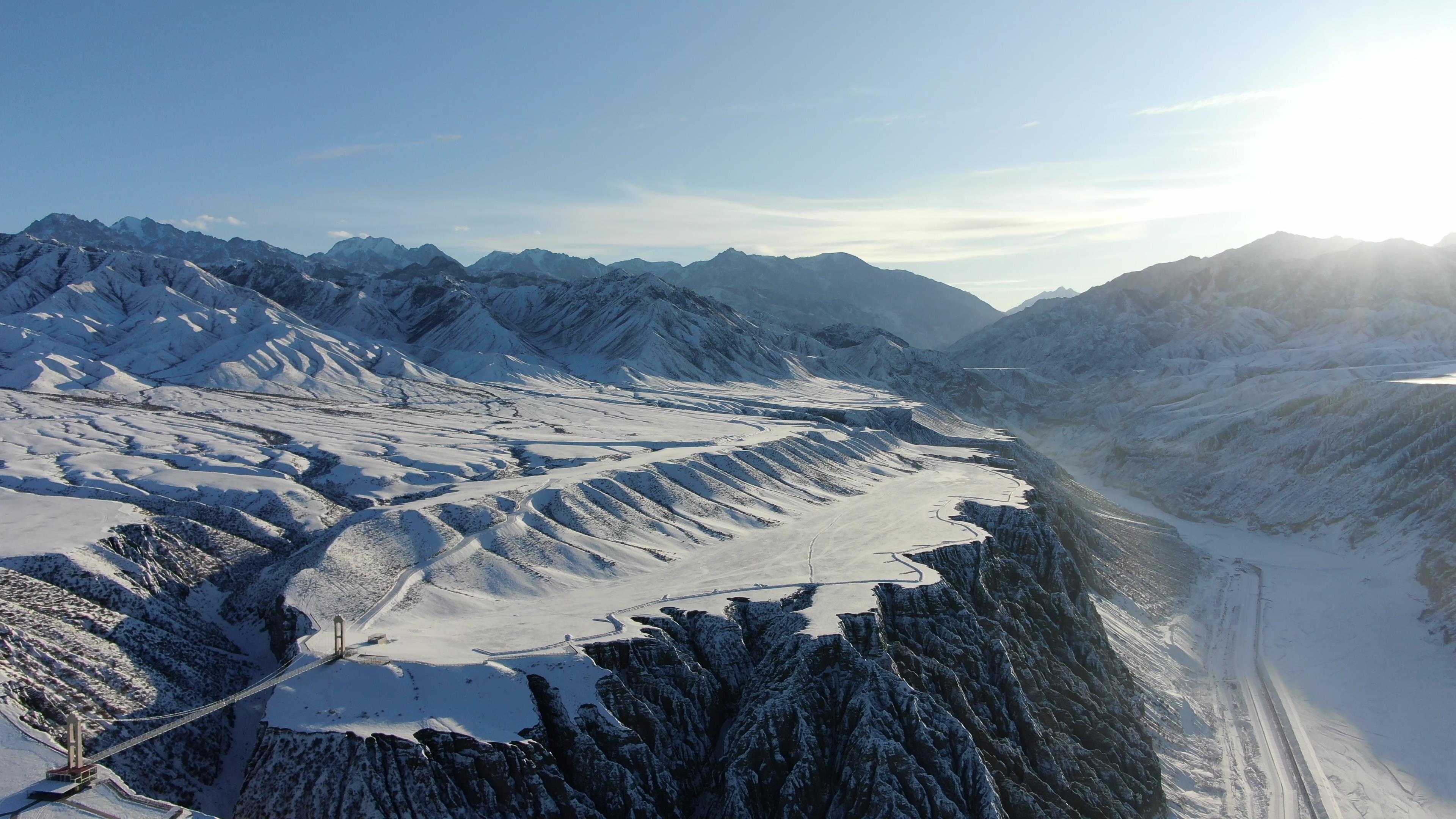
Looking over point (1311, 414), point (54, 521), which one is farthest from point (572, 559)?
point (1311, 414)

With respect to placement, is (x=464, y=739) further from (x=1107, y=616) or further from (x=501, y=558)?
(x=1107, y=616)

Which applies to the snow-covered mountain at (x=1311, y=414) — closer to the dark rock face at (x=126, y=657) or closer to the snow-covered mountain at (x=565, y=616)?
the snow-covered mountain at (x=565, y=616)

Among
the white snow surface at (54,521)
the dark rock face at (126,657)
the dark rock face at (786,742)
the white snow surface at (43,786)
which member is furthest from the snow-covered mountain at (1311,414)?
the white snow surface at (54,521)

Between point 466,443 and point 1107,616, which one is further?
point 466,443

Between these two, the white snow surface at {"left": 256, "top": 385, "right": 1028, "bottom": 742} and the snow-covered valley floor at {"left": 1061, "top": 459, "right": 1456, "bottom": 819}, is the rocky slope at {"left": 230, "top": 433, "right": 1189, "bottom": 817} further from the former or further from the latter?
the snow-covered valley floor at {"left": 1061, "top": 459, "right": 1456, "bottom": 819}

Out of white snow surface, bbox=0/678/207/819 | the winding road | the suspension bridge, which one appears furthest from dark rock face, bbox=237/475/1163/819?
the winding road

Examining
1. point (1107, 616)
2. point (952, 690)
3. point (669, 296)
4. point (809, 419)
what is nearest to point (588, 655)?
point (952, 690)
